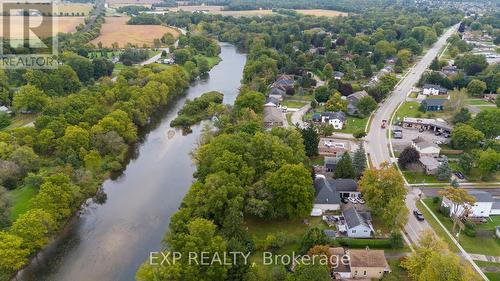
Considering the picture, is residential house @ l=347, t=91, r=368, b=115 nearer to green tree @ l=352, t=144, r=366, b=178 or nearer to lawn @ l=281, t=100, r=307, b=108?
lawn @ l=281, t=100, r=307, b=108

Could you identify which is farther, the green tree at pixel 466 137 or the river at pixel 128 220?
the green tree at pixel 466 137

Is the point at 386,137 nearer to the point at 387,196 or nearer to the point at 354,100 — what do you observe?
the point at 354,100

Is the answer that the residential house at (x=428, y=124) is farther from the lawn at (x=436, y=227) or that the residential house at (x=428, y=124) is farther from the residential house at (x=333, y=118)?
the lawn at (x=436, y=227)

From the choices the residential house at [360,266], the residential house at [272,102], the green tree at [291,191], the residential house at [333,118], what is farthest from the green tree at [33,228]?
the residential house at [272,102]

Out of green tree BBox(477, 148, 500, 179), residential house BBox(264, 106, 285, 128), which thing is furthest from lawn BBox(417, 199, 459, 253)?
residential house BBox(264, 106, 285, 128)

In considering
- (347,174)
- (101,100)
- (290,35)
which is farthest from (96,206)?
(290,35)

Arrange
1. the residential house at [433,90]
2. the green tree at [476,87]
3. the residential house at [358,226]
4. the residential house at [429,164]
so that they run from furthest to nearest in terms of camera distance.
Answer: the residential house at [433,90] < the green tree at [476,87] < the residential house at [429,164] < the residential house at [358,226]

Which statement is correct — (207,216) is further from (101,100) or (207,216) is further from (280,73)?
(280,73)
